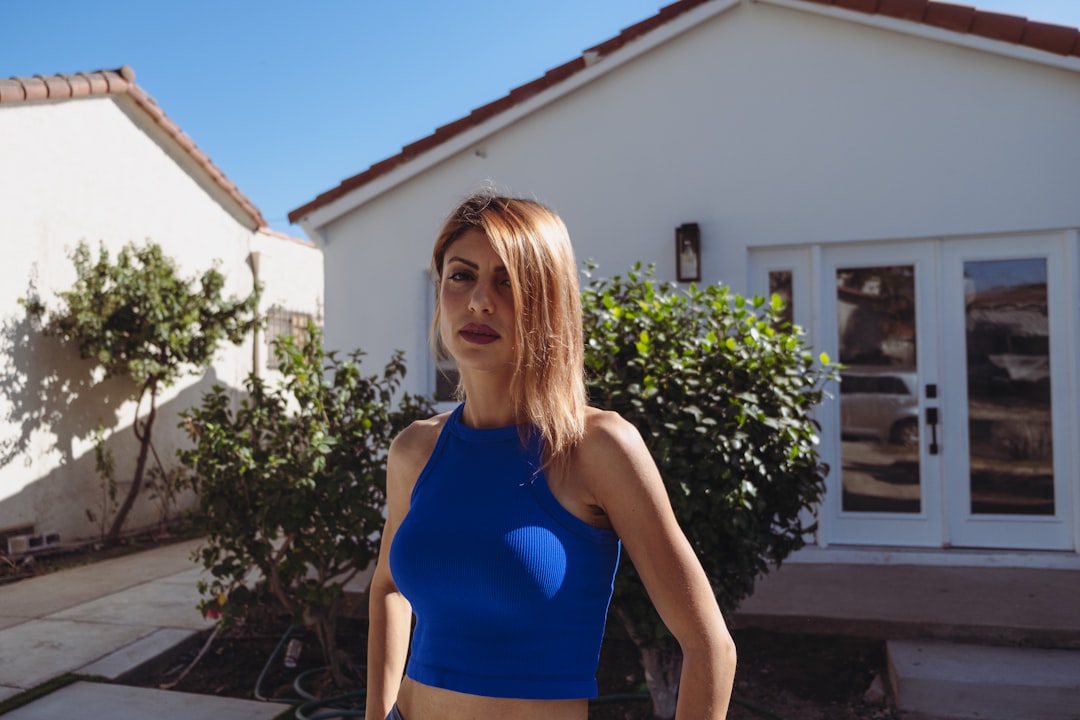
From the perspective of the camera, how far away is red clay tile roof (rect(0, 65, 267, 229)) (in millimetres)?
7688

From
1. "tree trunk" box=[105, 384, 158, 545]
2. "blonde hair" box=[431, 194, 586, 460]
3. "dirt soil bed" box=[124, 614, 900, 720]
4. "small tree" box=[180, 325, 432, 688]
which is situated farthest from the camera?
"tree trunk" box=[105, 384, 158, 545]

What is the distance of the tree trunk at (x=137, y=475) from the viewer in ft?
28.6

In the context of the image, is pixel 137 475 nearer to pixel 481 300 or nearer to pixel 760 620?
pixel 760 620

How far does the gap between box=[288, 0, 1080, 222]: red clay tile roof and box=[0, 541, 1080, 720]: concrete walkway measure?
3261 millimetres

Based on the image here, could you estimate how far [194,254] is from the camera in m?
10.3

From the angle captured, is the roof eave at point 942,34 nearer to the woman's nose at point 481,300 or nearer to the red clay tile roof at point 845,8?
the red clay tile roof at point 845,8

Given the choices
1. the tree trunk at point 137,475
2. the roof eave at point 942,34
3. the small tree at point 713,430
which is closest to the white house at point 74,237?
the tree trunk at point 137,475

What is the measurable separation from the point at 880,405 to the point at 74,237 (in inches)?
303

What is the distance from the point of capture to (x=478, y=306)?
1.53m

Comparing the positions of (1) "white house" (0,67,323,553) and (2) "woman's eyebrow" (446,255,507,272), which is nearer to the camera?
(2) "woman's eyebrow" (446,255,507,272)

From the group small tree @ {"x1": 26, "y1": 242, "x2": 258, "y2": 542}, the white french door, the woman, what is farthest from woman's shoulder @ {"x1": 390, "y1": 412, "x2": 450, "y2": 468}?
small tree @ {"x1": 26, "y1": 242, "x2": 258, "y2": 542}

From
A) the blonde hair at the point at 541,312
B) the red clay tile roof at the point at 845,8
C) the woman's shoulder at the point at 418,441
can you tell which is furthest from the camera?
the red clay tile roof at the point at 845,8

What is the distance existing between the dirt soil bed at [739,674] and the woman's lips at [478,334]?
2.51 meters

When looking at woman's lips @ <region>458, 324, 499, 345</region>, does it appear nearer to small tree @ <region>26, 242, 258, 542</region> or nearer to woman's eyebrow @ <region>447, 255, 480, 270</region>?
woman's eyebrow @ <region>447, 255, 480, 270</region>
